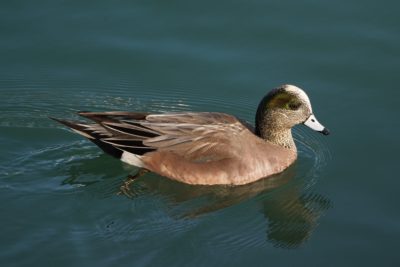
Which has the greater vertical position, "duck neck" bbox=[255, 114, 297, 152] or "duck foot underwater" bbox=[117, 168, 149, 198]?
"duck neck" bbox=[255, 114, 297, 152]

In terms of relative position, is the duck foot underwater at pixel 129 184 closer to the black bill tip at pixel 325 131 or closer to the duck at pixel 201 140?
the duck at pixel 201 140

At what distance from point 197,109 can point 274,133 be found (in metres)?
1.24

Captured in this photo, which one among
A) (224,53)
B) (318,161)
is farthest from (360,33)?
(318,161)

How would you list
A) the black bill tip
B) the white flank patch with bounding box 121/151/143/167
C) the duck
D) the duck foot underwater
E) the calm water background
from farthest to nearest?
the black bill tip → the white flank patch with bounding box 121/151/143/167 → the duck → the duck foot underwater → the calm water background

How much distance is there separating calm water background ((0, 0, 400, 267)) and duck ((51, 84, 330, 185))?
0.51 ft

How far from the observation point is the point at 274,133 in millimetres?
8695

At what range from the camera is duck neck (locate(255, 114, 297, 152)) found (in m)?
8.62

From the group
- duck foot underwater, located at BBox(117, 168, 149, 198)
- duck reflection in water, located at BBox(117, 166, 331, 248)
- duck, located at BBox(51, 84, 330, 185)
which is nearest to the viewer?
duck reflection in water, located at BBox(117, 166, 331, 248)

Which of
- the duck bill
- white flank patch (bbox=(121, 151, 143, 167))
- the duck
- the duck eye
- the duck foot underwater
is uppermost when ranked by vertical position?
the duck eye

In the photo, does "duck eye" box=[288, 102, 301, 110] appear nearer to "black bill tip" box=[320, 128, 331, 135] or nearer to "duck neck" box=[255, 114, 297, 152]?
"duck neck" box=[255, 114, 297, 152]

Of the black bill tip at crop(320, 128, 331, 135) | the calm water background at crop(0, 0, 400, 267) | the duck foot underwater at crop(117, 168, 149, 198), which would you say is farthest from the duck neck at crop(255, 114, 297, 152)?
the duck foot underwater at crop(117, 168, 149, 198)

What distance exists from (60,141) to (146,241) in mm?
2096

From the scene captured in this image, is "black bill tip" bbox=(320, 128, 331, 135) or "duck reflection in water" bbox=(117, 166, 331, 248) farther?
"black bill tip" bbox=(320, 128, 331, 135)

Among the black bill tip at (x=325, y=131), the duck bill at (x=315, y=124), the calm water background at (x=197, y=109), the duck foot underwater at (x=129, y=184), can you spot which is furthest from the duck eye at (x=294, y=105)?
the duck foot underwater at (x=129, y=184)
